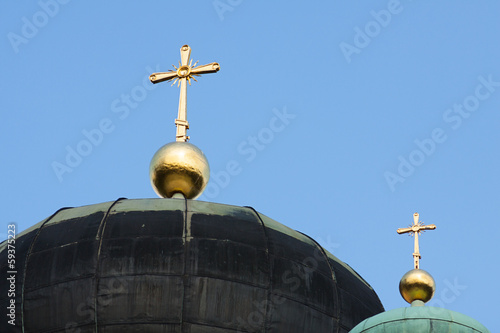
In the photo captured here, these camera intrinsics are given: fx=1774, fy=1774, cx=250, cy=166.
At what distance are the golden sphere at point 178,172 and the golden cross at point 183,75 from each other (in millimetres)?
1283

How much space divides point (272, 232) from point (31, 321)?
14.1ft

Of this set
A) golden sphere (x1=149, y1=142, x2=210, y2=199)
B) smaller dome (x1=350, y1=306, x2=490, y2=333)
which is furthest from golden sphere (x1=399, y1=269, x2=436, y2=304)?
golden sphere (x1=149, y1=142, x2=210, y2=199)

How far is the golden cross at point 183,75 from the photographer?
33.0 m

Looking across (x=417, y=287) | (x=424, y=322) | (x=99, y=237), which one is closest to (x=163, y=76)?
(x=99, y=237)

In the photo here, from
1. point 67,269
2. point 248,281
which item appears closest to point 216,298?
point 248,281

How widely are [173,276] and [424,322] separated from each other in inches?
182

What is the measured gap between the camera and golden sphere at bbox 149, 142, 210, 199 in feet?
104

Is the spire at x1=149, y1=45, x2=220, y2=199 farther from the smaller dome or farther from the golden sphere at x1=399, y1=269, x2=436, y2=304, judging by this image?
the smaller dome

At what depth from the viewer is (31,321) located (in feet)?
92.3

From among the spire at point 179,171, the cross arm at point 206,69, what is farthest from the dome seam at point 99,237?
the cross arm at point 206,69

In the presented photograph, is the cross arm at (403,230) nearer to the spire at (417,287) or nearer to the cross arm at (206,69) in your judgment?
the spire at (417,287)

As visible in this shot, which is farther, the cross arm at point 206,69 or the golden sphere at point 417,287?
the cross arm at point 206,69

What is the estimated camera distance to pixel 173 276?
2805 centimetres

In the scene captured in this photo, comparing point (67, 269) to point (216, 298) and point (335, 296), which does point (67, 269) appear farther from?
point (335, 296)
